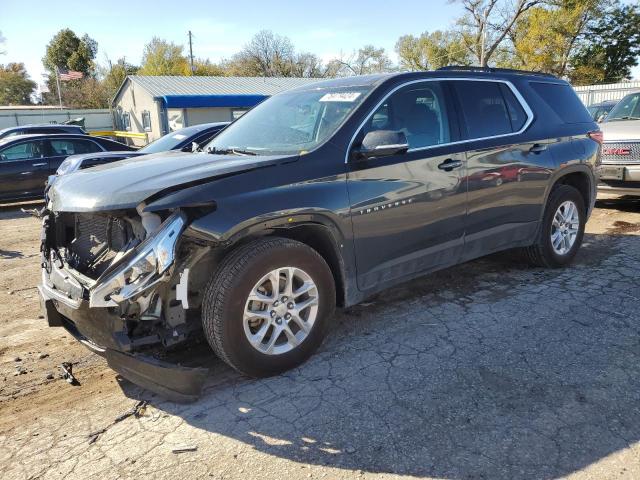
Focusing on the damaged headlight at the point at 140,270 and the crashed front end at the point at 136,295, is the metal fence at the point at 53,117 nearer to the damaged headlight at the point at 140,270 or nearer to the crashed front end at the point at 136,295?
the crashed front end at the point at 136,295

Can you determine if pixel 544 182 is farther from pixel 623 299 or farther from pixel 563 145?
pixel 623 299

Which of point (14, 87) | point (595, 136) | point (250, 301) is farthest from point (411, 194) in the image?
point (14, 87)

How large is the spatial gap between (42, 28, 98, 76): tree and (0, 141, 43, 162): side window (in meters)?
60.3

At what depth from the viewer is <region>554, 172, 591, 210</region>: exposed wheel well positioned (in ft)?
18.0

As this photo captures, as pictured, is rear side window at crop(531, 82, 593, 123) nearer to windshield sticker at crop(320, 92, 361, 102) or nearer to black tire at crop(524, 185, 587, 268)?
black tire at crop(524, 185, 587, 268)

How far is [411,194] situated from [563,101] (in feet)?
8.70

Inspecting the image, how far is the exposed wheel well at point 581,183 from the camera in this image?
18.0 feet

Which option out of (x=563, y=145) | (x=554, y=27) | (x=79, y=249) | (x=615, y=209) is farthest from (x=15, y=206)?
(x=554, y=27)

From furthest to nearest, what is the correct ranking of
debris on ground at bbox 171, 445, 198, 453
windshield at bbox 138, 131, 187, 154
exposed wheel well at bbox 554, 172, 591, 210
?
windshield at bbox 138, 131, 187, 154
exposed wheel well at bbox 554, 172, 591, 210
debris on ground at bbox 171, 445, 198, 453

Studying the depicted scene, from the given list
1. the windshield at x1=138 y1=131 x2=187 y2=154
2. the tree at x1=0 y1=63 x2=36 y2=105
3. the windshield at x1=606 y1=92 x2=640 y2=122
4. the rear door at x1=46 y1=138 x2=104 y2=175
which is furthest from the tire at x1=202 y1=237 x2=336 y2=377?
the tree at x1=0 y1=63 x2=36 y2=105

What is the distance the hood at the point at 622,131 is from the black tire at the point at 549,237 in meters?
3.35

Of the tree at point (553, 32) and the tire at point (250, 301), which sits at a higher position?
the tree at point (553, 32)

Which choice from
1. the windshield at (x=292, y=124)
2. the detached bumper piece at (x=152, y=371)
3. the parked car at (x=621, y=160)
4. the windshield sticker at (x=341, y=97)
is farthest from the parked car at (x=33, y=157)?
the parked car at (x=621, y=160)

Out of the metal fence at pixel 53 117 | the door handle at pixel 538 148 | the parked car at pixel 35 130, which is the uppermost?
the metal fence at pixel 53 117
